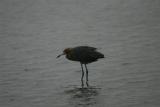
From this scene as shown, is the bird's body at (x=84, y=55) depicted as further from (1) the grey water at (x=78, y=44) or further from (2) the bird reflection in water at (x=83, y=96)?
(2) the bird reflection in water at (x=83, y=96)

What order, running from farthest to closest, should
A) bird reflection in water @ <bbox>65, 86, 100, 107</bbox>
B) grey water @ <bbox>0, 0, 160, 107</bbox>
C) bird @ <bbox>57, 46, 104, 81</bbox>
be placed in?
bird @ <bbox>57, 46, 104, 81</bbox>, grey water @ <bbox>0, 0, 160, 107</bbox>, bird reflection in water @ <bbox>65, 86, 100, 107</bbox>

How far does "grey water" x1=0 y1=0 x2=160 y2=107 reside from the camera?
1162 cm

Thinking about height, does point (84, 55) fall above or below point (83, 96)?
above

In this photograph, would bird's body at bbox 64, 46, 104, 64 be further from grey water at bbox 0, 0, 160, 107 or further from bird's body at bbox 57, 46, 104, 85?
grey water at bbox 0, 0, 160, 107

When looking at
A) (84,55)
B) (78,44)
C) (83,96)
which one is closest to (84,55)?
(84,55)

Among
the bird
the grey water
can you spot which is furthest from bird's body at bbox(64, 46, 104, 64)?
the grey water

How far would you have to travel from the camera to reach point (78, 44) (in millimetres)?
16062

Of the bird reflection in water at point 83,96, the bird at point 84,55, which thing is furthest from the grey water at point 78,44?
the bird at point 84,55

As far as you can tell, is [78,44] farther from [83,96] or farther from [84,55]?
[83,96]

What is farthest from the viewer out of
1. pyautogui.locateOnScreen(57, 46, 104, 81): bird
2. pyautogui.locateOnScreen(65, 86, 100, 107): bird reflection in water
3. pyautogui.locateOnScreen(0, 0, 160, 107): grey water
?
pyautogui.locateOnScreen(57, 46, 104, 81): bird

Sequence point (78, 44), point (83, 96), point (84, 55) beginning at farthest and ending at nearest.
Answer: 1. point (78, 44)
2. point (84, 55)
3. point (83, 96)

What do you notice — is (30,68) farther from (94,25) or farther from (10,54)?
(94,25)

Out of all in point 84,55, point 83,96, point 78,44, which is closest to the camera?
point 83,96

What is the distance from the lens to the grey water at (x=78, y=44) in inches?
458
